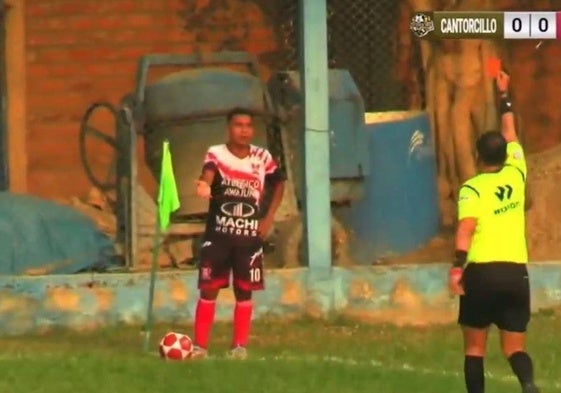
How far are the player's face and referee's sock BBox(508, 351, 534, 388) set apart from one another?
8.90 ft

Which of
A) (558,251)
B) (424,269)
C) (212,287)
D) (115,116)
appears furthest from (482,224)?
(115,116)

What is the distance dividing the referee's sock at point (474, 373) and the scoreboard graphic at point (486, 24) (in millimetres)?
4080

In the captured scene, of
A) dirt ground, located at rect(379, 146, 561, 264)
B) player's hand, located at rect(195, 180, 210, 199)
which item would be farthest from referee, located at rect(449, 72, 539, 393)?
dirt ground, located at rect(379, 146, 561, 264)

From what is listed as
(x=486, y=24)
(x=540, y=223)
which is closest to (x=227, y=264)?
(x=486, y=24)

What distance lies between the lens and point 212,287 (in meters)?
11.7

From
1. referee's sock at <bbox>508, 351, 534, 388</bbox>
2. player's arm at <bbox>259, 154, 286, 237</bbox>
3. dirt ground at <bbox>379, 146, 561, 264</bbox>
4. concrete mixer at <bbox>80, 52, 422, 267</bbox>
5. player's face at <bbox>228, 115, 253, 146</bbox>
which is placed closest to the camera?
referee's sock at <bbox>508, 351, 534, 388</bbox>

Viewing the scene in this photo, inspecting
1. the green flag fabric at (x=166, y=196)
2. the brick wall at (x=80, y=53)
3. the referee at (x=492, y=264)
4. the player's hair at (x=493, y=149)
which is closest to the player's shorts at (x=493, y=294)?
the referee at (x=492, y=264)

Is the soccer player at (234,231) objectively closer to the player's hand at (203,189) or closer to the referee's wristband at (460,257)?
the player's hand at (203,189)

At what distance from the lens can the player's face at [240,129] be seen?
11500 millimetres

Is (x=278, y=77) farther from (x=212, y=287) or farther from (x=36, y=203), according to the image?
(x=212, y=287)

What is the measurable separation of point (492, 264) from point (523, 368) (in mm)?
610

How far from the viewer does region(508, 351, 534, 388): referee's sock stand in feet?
31.7

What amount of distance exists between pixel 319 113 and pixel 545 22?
6.37 ft

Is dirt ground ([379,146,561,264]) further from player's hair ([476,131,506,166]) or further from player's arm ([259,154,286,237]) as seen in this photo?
player's hair ([476,131,506,166])
